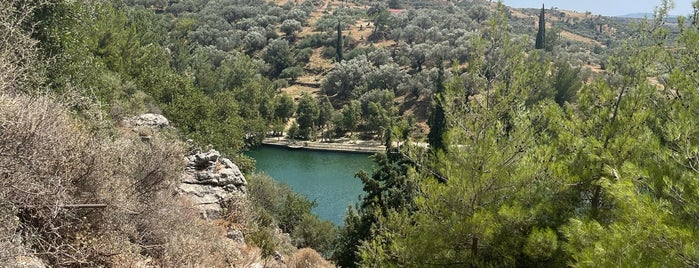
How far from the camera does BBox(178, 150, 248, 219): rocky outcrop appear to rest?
14.2m

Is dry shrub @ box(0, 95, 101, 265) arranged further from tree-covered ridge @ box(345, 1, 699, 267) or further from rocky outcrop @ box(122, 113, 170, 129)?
rocky outcrop @ box(122, 113, 170, 129)

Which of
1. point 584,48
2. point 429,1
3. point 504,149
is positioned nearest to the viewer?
point 504,149

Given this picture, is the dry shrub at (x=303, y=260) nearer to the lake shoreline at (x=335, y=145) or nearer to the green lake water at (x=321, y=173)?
the green lake water at (x=321, y=173)

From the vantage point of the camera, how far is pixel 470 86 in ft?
31.7

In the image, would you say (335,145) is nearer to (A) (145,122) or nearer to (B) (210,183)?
(A) (145,122)

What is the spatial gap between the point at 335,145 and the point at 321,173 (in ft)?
40.5

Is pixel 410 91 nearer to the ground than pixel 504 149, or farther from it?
nearer to the ground

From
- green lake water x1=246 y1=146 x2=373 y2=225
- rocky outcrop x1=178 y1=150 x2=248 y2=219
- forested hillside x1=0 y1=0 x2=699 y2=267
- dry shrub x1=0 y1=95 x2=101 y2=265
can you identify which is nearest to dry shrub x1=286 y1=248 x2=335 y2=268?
forested hillside x1=0 y1=0 x2=699 y2=267

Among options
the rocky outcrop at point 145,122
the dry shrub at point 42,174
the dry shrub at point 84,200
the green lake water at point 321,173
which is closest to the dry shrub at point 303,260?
the dry shrub at point 84,200

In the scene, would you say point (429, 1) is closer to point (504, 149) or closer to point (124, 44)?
point (124, 44)

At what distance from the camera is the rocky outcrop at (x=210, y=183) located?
14234 millimetres

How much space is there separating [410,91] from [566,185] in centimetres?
6563

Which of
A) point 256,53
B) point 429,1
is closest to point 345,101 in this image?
point 256,53

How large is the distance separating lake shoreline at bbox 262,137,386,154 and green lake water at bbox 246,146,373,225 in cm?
79
